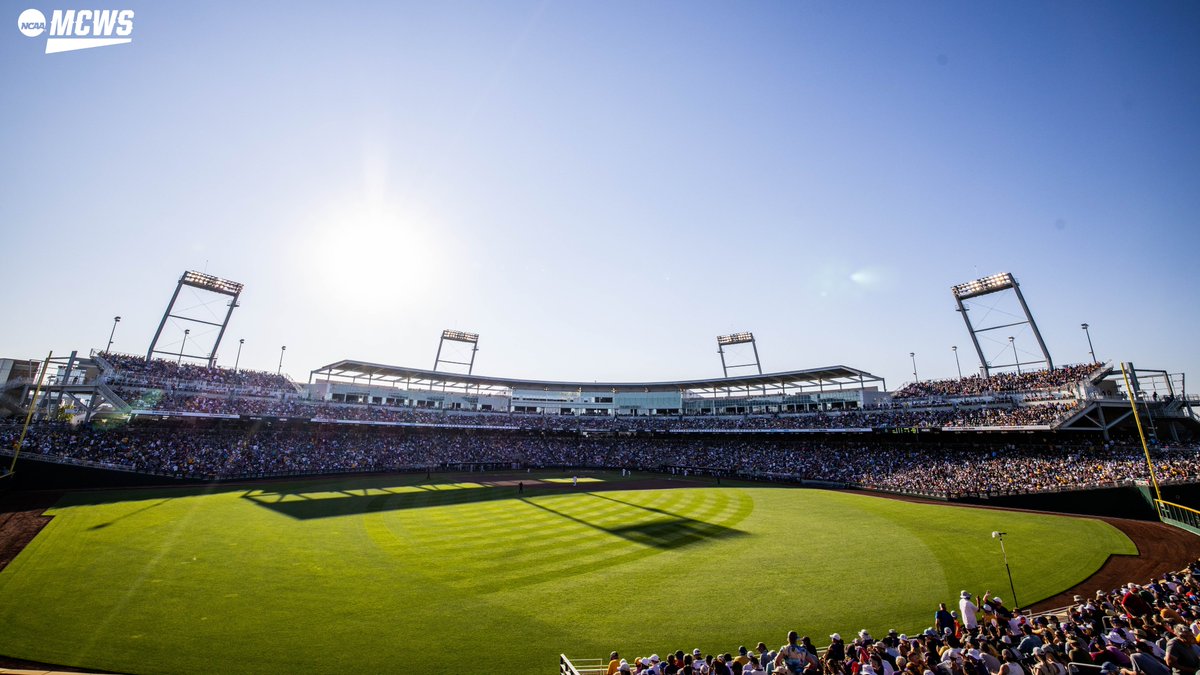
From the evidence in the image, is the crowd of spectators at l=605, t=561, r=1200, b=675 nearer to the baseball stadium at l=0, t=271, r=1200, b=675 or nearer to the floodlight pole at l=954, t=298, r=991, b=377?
the baseball stadium at l=0, t=271, r=1200, b=675

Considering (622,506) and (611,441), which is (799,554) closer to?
(622,506)

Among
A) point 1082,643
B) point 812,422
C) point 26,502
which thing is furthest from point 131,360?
point 812,422

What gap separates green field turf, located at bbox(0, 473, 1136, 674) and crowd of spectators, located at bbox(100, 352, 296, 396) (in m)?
16.9

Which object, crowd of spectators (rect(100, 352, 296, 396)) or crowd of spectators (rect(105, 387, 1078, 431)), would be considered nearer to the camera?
crowd of spectators (rect(105, 387, 1078, 431))

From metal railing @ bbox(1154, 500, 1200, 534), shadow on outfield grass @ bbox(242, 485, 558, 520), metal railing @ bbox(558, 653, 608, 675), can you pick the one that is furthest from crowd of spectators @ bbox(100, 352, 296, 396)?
metal railing @ bbox(1154, 500, 1200, 534)

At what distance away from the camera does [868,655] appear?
8.51 m

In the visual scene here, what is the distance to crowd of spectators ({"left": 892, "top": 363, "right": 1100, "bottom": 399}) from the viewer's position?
4072 cm

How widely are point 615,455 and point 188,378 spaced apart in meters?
48.4

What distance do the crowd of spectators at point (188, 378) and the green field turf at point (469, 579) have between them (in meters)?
16.9

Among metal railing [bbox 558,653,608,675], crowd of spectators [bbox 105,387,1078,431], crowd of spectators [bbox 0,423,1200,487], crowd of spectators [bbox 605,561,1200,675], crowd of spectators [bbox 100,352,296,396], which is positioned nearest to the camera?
crowd of spectators [bbox 605,561,1200,675]

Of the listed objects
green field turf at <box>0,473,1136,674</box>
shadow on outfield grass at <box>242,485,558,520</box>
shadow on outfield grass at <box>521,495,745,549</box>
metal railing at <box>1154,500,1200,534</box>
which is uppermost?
metal railing at <box>1154,500,1200,534</box>

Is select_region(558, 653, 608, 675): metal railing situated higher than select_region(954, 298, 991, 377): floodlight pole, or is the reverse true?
select_region(954, 298, 991, 377): floodlight pole

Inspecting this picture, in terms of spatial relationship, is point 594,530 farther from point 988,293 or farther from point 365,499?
point 988,293

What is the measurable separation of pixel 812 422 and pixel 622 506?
3276cm
